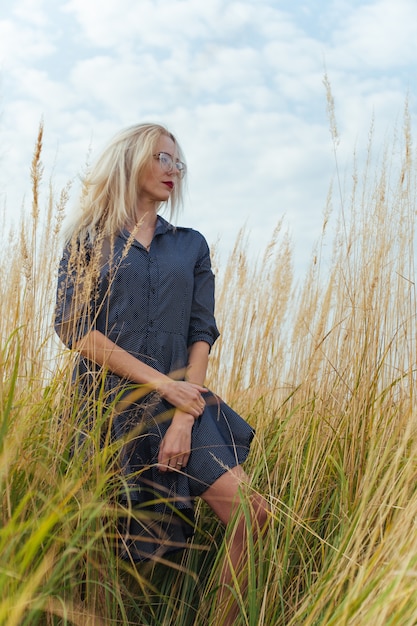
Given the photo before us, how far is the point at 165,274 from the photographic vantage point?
205 centimetres

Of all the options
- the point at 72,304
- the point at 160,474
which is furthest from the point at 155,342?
the point at 160,474

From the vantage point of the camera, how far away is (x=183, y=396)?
1847mm

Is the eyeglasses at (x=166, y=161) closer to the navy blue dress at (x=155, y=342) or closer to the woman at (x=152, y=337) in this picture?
the woman at (x=152, y=337)

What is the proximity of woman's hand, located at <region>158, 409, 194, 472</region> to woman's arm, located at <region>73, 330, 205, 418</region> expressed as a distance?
3 cm

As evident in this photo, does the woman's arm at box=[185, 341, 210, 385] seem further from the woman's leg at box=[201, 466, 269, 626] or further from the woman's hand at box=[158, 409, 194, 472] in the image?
the woman's leg at box=[201, 466, 269, 626]

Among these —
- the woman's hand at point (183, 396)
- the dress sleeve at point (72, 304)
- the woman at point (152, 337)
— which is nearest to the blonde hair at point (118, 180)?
the woman at point (152, 337)

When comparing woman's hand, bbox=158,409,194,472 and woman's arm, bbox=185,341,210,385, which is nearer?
woman's hand, bbox=158,409,194,472

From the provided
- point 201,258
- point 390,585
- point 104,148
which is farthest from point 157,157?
point 390,585

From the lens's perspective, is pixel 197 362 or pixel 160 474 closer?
pixel 160 474

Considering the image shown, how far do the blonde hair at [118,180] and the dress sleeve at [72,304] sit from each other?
0.14 meters

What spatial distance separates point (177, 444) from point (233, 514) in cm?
22

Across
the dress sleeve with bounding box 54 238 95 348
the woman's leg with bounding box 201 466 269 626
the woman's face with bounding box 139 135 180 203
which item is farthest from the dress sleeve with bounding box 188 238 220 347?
the woman's leg with bounding box 201 466 269 626

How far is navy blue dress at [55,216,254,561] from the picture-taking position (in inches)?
70.2

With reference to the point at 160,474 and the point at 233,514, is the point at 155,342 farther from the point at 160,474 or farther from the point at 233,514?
the point at 233,514
